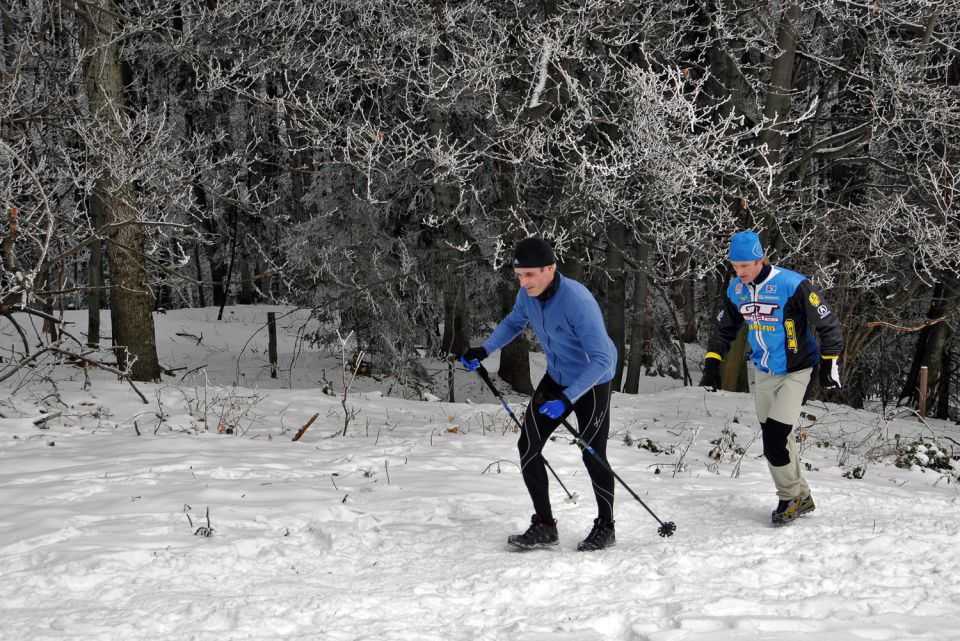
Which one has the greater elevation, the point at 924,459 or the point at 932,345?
the point at 932,345

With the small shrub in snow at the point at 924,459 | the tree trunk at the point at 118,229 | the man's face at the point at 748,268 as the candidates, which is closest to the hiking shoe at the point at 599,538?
the man's face at the point at 748,268

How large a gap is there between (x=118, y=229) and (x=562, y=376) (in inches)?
295

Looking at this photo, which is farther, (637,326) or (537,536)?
(637,326)

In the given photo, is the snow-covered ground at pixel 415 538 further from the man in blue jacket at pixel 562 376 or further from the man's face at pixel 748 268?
the man's face at pixel 748 268

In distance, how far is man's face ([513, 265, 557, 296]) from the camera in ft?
16.4

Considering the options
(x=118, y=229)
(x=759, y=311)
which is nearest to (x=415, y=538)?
(x=759, y=311)

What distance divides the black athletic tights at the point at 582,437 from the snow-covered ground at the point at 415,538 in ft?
1.14

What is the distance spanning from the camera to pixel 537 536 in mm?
5191

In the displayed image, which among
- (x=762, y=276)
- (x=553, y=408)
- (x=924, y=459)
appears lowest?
(x=924, y=459)

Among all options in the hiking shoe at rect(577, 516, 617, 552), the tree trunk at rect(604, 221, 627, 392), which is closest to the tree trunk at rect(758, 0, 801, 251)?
the tree trunk at rect(604, 221, 627, 392)

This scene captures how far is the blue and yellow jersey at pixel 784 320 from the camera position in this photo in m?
5.55

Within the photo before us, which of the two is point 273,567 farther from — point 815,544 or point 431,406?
point 431,406

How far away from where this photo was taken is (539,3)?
13.1 m

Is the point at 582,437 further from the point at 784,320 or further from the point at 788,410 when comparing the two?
the point at 784,320
